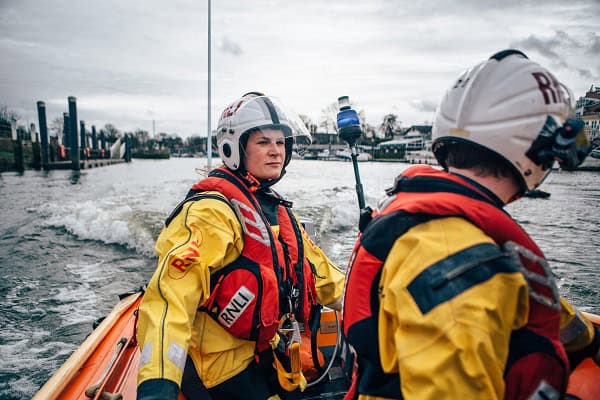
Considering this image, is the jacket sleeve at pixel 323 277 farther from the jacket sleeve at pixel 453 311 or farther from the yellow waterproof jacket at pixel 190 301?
the jacket sleeve at pixel 453 311

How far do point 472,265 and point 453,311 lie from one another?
0.11 metres

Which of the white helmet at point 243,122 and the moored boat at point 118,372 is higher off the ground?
the white helmet at point 243,122

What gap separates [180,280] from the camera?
4.74ft

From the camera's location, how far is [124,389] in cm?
207

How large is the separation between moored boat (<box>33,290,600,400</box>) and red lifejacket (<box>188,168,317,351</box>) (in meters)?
0.64

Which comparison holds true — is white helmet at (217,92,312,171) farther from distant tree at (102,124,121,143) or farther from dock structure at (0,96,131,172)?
distant tree at (102,124,121,143)

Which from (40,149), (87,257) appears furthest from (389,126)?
(87,257)

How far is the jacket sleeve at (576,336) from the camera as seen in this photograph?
4.17 feet

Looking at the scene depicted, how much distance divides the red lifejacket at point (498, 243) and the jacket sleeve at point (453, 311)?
4 centimetres

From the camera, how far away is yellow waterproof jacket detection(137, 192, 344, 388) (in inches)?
50.4

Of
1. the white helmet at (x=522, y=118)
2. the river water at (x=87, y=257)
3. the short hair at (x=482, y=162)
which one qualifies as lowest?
the river water at (x=87, y=257)

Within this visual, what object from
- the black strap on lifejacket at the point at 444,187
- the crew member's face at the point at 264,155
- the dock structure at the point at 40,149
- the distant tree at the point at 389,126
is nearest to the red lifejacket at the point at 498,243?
the black strap on lifejacket at the point at 444,187

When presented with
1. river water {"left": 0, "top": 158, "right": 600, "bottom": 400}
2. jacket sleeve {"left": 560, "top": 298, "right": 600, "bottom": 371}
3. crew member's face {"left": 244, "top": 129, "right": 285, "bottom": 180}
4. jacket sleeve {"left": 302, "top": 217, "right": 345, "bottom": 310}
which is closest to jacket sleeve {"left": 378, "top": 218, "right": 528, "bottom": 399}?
jacket sleeve {"left": 560, "top": 298, "right": 600, "bottom": 371}

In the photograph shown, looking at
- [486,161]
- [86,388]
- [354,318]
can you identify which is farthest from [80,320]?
[486,161]
